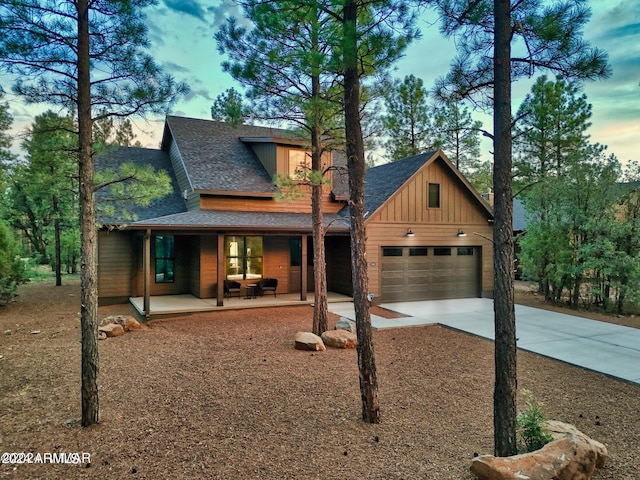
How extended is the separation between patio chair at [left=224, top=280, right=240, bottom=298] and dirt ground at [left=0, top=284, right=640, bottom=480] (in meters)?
3.92

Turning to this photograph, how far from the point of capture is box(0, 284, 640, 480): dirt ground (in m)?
3.64

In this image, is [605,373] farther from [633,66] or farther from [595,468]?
[633,66]

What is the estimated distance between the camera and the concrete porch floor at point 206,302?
1096 centimetres

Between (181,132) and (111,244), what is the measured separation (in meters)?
5.42

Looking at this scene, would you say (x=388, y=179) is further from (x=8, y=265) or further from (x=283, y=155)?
(x=8, y=265)

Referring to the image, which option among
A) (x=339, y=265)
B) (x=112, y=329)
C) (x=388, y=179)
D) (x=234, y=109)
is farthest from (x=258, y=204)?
(x=112, y=329)

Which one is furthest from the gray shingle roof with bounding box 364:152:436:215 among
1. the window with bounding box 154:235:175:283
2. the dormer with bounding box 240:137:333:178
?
the window with bounding box 154:235:175:283

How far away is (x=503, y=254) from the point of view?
145 inches

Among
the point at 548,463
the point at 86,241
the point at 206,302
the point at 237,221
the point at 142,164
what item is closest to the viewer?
the point at 548,463

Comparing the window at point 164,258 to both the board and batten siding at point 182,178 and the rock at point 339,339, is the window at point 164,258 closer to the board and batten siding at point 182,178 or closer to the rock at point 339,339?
the board and batten siding at point 182,178

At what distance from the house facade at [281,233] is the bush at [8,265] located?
8.43 ft

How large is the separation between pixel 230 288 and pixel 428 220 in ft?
24.1

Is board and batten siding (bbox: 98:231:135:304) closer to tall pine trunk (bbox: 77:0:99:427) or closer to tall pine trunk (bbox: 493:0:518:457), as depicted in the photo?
tall pine trunk (bbox: 77:0:99:427)

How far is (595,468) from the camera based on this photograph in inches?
141
